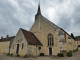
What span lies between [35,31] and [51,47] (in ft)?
24.3

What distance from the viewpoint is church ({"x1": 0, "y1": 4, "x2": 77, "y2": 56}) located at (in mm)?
15091

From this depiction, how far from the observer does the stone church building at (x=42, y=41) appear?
1512 centimetres

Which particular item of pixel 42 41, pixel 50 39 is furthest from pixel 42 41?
pixel 50 39

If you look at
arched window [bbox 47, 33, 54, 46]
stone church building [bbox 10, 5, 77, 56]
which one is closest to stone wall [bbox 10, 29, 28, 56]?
stone church building [bbox 10, 5, 77, 56]

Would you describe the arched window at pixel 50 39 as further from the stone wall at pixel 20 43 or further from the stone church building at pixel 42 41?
the stone wall at pixel 20 43

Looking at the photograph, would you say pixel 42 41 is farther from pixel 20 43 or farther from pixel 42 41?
pixel 20 43

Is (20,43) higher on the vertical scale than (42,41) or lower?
lower

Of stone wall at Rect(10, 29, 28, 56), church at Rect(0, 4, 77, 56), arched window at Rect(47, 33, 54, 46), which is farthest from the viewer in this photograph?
arched window at Rect(47, 33, 54, 46)

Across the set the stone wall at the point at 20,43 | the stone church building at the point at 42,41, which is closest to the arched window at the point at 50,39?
the stone church building at the point at 42,41

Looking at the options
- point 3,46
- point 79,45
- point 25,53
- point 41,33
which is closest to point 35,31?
point 41,33

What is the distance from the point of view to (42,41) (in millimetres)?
19266

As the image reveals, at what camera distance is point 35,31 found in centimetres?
2147

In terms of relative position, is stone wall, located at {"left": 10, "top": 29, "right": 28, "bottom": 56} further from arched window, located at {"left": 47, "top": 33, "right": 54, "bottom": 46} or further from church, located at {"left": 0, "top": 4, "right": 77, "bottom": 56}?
arched window, located at {"left": 47, "top": 33, "right": 54, "bottom": 46}

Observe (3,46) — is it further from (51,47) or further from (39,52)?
(51,47)
